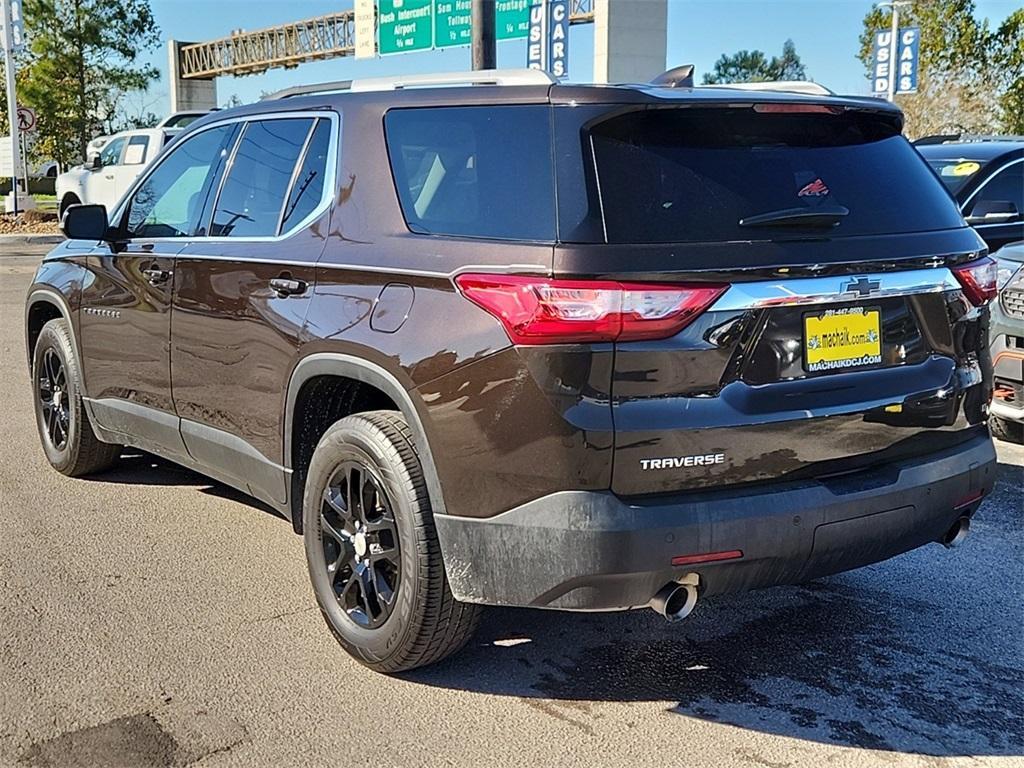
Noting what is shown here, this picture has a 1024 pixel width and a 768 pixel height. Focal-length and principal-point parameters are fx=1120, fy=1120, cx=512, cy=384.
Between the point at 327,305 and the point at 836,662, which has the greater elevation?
the point at 327,305

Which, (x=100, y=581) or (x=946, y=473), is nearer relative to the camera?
(x=946, y=473)

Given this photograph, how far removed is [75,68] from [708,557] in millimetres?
34856

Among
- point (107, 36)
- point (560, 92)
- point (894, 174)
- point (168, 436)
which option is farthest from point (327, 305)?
point (107, 36)

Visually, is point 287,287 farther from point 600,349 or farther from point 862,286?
point 862,286

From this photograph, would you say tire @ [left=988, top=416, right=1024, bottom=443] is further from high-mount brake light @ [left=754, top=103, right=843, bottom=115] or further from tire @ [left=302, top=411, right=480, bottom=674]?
tire @ [left=302, top=411, right=480, bottom=674]

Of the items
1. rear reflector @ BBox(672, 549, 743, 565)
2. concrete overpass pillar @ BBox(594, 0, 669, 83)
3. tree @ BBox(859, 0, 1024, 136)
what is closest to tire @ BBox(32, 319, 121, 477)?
rear reflector @ BBox(672, 549, 743, 565)

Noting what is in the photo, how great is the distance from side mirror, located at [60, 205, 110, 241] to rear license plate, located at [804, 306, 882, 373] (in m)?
3.40

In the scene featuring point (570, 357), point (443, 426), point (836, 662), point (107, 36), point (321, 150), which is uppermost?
point (107, 36)

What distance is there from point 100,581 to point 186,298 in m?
1.16

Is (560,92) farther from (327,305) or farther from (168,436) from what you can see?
(168,436)

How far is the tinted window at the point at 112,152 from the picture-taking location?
22.0 m

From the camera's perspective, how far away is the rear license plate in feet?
10.3

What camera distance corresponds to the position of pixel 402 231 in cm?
347

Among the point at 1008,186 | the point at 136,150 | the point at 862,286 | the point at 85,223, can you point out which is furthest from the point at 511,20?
the point at 862,286
